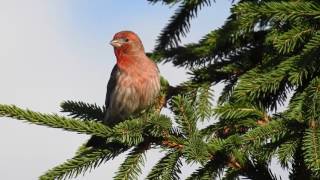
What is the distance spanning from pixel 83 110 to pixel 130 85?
68.6 inches

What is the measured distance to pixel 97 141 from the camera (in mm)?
4926

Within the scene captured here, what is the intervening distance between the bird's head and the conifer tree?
2118mm

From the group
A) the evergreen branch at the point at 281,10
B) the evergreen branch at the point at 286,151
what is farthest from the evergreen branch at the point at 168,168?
the evergreen branch at the point at 281,10

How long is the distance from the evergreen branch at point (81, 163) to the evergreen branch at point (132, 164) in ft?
0.52

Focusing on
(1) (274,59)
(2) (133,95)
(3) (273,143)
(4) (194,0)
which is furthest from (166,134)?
(2) (133,95)

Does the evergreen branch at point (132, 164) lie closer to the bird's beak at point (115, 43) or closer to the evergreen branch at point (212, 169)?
the evergreen branch at point (212, 169)

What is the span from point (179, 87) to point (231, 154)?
161 centimetres

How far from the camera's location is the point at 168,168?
4.43 m

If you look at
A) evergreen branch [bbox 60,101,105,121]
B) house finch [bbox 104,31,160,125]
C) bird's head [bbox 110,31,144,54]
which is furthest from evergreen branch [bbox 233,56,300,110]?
bird's head [bbox 110,31,144,54]

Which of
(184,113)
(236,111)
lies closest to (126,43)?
(236,111)

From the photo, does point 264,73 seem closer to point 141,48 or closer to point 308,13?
point 308,13

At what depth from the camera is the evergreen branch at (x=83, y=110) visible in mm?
5770

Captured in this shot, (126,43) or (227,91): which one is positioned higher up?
(126,43)

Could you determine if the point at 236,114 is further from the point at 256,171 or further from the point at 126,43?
the point at 126,43
